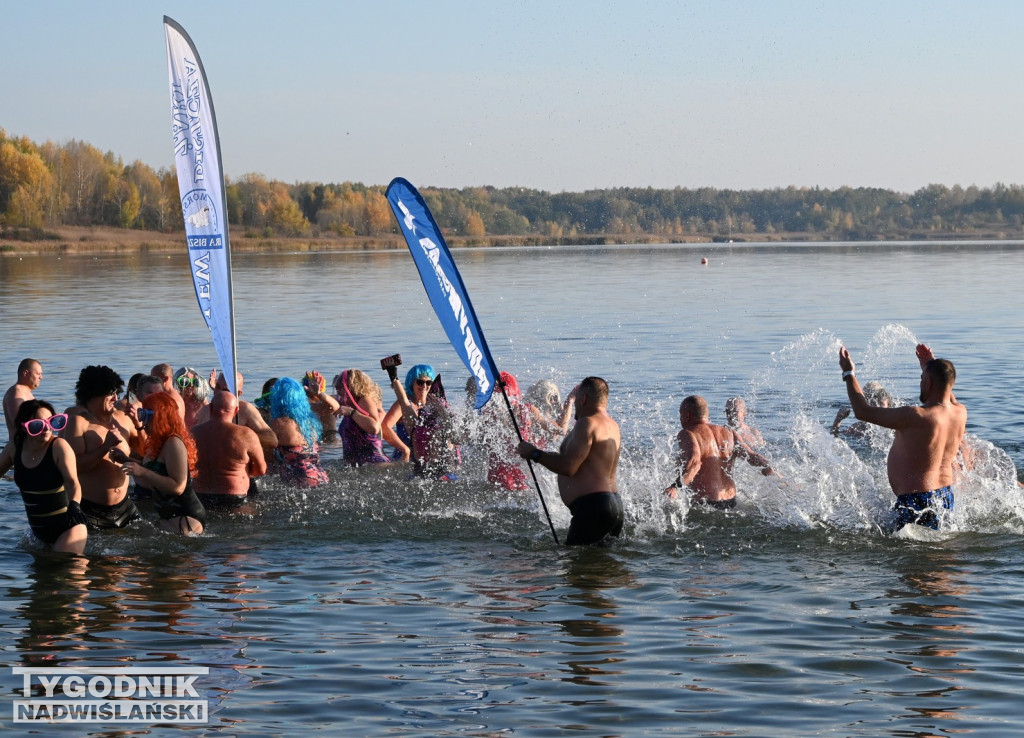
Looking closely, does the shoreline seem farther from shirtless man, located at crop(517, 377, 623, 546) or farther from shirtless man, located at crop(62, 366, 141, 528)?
shirtless man, located at crop(517, 377, 623, 546)

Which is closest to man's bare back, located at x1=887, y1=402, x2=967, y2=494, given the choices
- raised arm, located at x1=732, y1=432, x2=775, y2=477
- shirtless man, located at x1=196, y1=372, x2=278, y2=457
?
raised arm, located at x1=732, y1=432, x2=775, y2=477

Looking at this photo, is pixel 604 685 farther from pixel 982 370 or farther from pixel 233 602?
pixel 982 370

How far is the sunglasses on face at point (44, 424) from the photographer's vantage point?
815 centimetres

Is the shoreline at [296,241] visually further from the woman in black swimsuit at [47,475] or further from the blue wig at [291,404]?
the woman in black swimsuit at [47,475]

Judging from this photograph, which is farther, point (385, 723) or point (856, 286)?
point (856, 286)

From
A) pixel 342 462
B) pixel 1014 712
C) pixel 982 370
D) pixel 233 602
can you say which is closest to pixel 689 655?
pixel 1014 712

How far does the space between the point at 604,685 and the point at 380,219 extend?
155249 mm

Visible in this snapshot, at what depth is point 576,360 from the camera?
75.9ft

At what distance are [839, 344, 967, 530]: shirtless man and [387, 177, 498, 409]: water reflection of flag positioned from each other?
258 centimetres

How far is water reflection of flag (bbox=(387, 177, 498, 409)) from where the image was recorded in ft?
29.1

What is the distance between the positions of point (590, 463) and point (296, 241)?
4795 inches

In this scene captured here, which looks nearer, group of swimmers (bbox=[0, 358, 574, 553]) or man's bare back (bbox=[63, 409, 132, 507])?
group of swimmers (bbox=[0, 358, 574, 553])

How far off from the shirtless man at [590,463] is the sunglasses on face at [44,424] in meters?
3.12

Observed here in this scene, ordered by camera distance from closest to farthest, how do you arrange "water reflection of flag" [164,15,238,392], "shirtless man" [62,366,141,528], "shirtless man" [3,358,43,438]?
"shirtless man" [62,366,141,528], "shirtless man" [3,358,43,438], "water reflection of flag" [164,15,238,392]
